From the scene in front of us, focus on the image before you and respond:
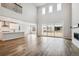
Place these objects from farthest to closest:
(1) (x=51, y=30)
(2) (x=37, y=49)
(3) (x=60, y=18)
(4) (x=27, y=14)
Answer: (1) (x=51, y=30)
(3) (x=60, y=18)
(4) (x=27, y=14)
(2) (x=37, y=49)

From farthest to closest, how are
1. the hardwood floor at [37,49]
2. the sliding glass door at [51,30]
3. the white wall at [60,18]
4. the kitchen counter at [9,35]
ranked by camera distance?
the sliding glass door at [51,30] → the white wall at [60,18] → the kitchen counter at [9,35] → the hardwood floor at [37,49]

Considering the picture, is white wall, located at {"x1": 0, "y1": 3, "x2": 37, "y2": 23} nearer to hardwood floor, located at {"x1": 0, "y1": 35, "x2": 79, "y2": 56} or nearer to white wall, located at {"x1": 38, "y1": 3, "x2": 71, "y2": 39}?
white wall, located at {"x1": 38, "y1": 3, "x2": 71, "y2": 39}

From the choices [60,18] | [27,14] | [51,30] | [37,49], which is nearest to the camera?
[37,49]

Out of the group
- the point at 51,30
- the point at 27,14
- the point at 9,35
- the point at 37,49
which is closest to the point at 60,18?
the point at 51,30

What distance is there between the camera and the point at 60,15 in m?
10.8

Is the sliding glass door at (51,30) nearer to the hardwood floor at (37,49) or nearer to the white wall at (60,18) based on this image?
the white wall at (60,18)

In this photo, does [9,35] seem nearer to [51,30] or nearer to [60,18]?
[60,18]

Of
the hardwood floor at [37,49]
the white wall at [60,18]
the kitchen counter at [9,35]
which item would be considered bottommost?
the hardwood floor at [37,49]

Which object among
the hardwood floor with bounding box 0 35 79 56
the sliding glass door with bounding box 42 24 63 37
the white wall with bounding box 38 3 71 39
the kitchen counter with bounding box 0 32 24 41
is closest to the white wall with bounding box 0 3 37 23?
the white wall with bounding box 38 3 71 39

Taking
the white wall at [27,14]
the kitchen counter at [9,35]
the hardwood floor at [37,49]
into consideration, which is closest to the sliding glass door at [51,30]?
the white wall at [27,14]

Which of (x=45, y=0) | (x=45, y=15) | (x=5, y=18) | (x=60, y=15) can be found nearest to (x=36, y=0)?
(x=45, y=0)

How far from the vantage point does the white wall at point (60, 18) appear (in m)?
9.49

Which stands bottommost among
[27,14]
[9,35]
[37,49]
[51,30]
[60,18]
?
[37,49]

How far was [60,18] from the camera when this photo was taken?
35.9ft
